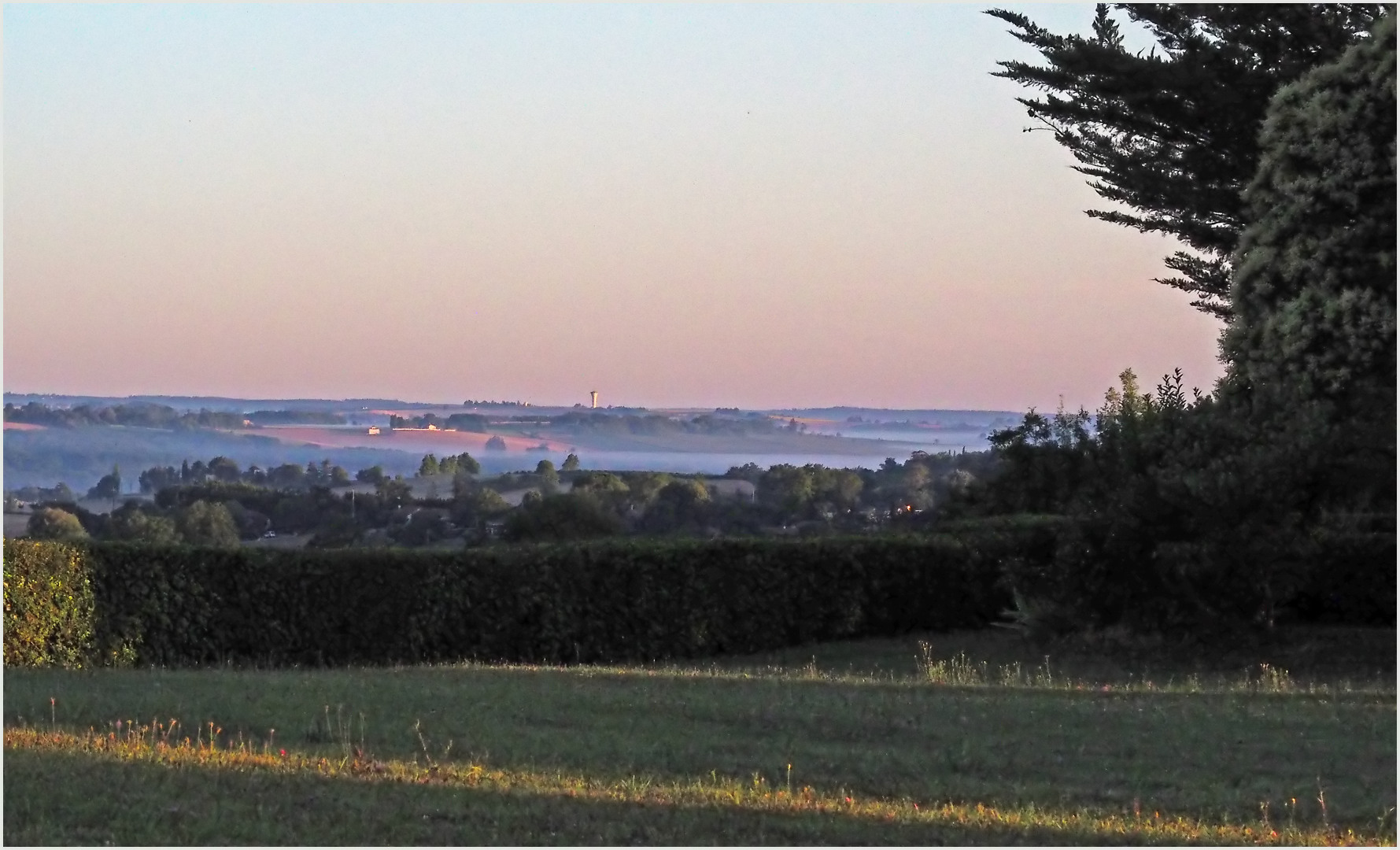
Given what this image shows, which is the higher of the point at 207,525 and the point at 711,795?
the point at 207,525

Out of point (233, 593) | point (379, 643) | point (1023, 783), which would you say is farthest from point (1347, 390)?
point (233, 593)

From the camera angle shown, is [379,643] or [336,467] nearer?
[379,643]

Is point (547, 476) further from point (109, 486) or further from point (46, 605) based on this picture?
point (46, 605)

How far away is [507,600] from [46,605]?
14.9ft

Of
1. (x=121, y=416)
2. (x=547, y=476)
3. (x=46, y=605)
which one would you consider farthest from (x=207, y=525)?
(x=547, y=476)

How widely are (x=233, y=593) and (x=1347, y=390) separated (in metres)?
11.3

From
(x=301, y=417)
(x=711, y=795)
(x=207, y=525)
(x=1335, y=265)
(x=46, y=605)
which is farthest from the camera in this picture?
(x=301, y=417)

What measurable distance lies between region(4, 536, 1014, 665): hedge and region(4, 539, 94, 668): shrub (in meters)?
0.02

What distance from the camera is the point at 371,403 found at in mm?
21641

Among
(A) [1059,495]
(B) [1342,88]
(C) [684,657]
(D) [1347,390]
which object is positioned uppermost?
(B) [1342,88]

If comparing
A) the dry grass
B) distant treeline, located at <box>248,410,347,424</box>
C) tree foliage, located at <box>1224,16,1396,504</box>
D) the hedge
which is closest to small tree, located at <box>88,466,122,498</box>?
distant treeline, located at <box>248,410,347,424</box>

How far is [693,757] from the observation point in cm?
777

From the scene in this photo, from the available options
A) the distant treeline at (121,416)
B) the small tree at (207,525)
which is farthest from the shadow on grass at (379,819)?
the distant treeline at (121,416)

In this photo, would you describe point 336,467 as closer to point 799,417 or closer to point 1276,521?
point 799,417
